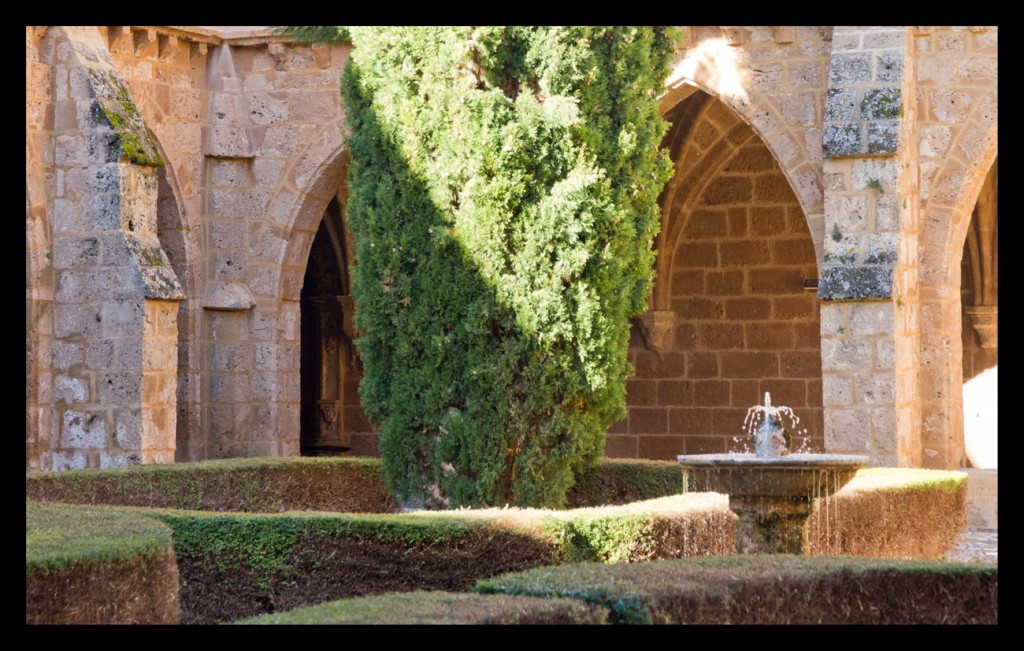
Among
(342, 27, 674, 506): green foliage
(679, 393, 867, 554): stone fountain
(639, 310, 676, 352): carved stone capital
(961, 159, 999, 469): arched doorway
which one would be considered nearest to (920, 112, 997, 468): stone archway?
(342, 27, 674, 506): green foliage

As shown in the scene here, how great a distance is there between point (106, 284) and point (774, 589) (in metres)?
6.94

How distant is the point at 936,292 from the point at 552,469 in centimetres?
409

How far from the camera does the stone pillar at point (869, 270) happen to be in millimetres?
9953

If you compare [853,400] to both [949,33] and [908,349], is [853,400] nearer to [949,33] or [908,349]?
[908,349]

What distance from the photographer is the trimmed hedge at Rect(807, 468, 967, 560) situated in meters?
7.07

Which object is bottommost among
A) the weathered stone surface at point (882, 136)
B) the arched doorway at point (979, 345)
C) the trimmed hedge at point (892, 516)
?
the trimmed hedge at point (892, 516)

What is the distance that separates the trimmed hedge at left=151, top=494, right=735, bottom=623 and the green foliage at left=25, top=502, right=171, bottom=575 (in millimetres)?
376

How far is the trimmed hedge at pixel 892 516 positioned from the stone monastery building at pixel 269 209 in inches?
49.6

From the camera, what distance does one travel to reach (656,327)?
15.0 m

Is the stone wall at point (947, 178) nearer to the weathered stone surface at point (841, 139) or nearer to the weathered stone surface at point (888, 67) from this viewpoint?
the weathered stone surface at point (888, 67)

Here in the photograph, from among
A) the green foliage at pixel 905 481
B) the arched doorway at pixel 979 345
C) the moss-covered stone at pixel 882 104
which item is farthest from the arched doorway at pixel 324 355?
the green foliage at pixel 905 481

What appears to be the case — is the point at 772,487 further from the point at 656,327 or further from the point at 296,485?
the point at 656,327

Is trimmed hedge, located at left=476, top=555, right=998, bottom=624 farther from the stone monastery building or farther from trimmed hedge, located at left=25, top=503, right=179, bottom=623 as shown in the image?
the stone monastery building

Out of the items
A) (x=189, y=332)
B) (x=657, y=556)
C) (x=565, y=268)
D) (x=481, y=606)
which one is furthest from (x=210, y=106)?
(x=481, y=606)
